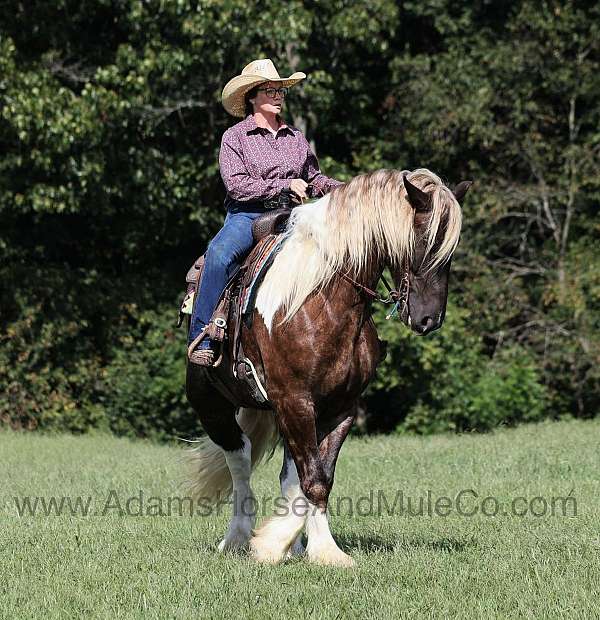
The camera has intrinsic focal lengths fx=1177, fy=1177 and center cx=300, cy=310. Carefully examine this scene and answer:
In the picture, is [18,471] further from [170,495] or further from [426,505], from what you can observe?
[426,505]

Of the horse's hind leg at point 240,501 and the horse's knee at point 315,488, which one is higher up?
the horse's knee at point 315,488

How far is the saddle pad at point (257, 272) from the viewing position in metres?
7.33

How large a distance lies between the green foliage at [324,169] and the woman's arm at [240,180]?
418 inches

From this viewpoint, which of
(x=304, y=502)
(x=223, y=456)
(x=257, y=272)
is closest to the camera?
(x=304, y=502)

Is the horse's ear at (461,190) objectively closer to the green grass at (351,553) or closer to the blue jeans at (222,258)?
the blue jeans at (222,258)

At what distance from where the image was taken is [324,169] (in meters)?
19.5

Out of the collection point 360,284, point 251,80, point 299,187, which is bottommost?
point 360,284

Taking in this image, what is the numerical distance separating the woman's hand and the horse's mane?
18cm

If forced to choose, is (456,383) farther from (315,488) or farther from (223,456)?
(315,488)

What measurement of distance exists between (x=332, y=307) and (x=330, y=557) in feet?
4.88

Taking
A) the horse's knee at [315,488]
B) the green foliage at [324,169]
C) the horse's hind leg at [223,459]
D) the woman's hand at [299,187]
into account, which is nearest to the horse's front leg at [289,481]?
the horse's knee at [315,488]

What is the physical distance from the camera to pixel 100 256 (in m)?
22.5

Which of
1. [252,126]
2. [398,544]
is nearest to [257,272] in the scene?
[252,126]

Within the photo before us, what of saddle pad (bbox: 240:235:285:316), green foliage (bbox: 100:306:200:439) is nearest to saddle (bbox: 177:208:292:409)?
saddle pad (bbox: 240:235:285:316)
